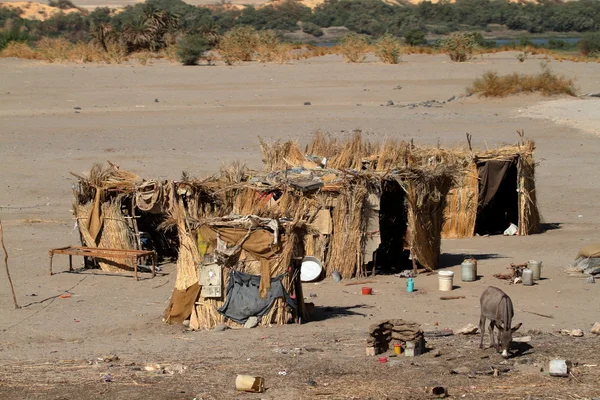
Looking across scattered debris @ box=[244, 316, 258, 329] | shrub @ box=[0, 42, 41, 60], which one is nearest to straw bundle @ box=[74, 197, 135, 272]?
scattered debris @ box=[244, 316, 258, 329]

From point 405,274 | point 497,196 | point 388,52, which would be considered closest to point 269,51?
point 388,52

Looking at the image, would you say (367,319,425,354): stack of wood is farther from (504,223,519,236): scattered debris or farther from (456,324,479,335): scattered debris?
(504,223,519,236): scattered debris

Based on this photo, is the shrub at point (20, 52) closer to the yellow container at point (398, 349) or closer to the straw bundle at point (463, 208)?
the straw bundle at point (463, 208)

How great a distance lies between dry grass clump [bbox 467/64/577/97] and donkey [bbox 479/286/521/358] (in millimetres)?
27257

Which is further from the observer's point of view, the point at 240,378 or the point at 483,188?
the point at 483,188

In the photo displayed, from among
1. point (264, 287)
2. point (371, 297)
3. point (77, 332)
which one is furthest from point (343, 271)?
point (77, 332)

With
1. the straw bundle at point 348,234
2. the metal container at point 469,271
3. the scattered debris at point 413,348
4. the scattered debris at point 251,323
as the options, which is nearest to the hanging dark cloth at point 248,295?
the scattered debris at point 251,323

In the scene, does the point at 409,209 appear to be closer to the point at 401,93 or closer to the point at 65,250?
the point at 65,250

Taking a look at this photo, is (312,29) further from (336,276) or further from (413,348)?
(413,348)

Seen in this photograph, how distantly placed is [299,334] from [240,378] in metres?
2.52

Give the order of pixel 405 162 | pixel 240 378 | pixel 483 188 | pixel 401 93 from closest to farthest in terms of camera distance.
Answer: pixel 240 378 < pixel 405 162 < pixel 483 188 < pixel 401 93

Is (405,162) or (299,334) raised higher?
(405,162)

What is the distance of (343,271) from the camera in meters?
17.1

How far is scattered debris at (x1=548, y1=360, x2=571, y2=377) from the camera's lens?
1096 cm
